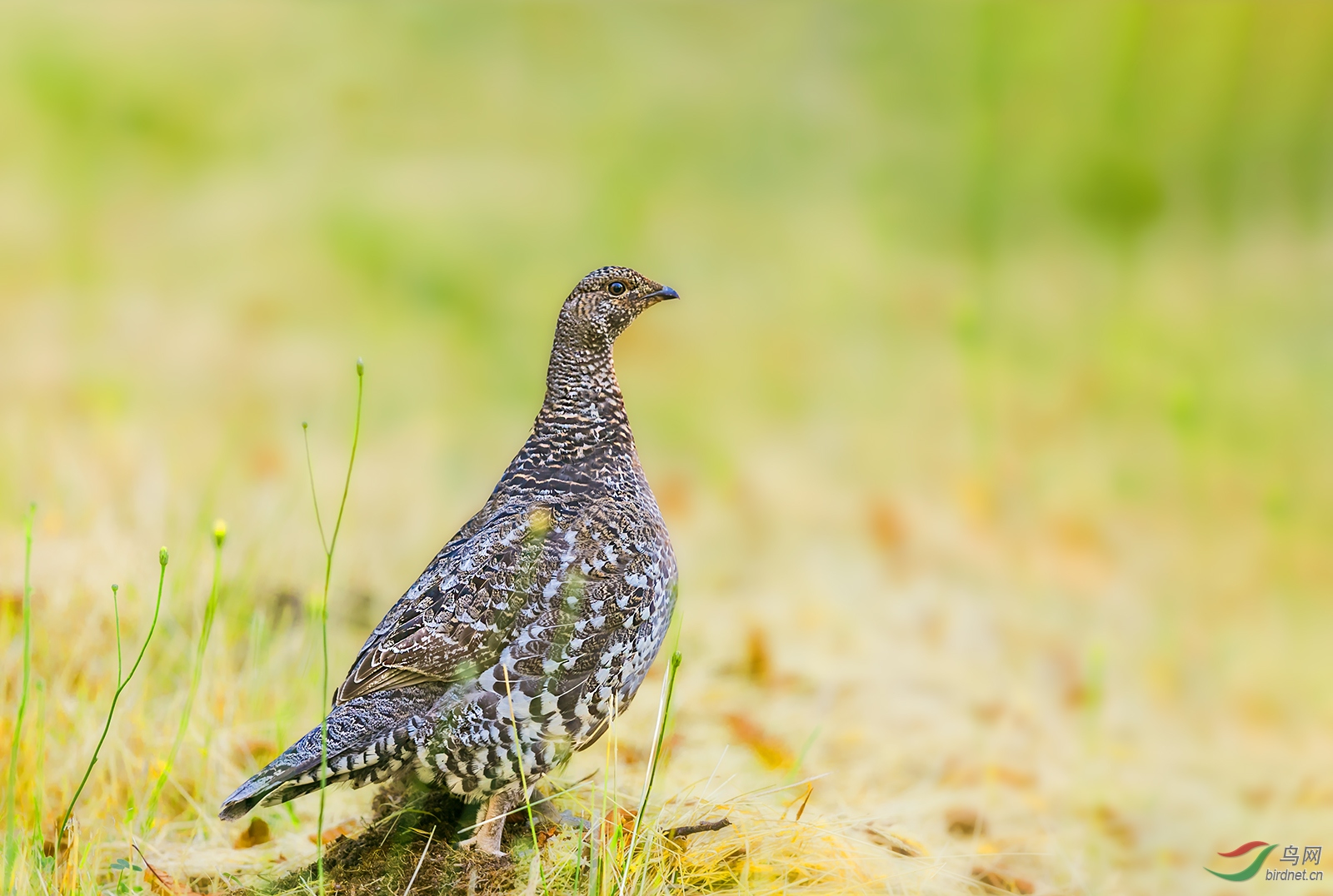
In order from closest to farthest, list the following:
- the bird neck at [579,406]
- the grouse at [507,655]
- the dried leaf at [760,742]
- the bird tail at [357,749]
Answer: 1. the bird tail at [357,749]
2. the grouse at [507,655]
3. the bird neck at [579,406]
4. the dried leaf at [760,742]

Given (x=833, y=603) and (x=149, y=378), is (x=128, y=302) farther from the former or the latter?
(x=833, y=603)

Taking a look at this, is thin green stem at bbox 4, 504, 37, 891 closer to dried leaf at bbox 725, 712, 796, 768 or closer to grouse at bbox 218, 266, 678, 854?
grouse at bbox 218, 266, 678, 854

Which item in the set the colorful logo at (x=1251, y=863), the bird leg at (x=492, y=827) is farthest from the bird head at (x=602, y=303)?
the colorful logo at (x=1251, y=863)

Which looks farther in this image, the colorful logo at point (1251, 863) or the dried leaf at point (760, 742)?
the dried leaf at point (760, 742)

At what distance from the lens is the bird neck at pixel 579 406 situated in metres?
3.73

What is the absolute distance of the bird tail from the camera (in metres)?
3.02

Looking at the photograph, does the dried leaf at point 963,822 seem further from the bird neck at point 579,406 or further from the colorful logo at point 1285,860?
the bird neck at point 579,406

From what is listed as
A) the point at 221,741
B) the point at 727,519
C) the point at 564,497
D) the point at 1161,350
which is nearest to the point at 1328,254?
the point at 1161,350

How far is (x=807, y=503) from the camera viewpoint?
927cm

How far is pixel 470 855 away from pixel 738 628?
157 inches

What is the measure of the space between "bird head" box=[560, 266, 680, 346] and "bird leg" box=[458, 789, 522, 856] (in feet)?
4.93

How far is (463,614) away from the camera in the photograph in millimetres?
3338

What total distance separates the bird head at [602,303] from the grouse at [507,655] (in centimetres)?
54

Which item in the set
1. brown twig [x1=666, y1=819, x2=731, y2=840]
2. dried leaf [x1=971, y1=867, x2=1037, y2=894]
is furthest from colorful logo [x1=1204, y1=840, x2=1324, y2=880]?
brown twig [x1=666, y1=819, x2=731, y2=840]
